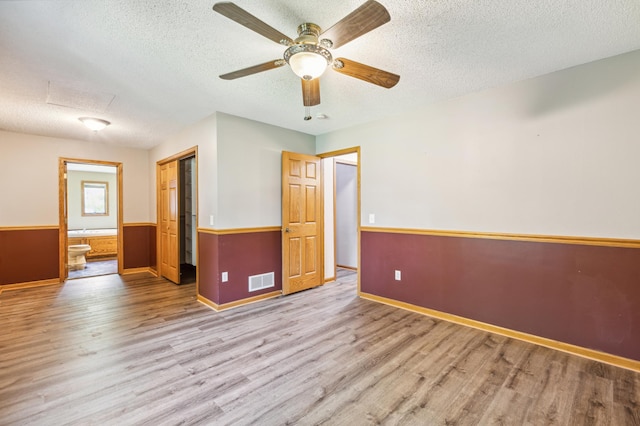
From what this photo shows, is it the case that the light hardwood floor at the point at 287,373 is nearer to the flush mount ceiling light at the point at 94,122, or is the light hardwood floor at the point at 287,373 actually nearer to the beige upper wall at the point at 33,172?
the beige upper wall at the point at 33,172

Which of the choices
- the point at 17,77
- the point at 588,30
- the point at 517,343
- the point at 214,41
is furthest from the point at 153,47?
the point at 517,343

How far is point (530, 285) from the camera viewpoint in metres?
2.72

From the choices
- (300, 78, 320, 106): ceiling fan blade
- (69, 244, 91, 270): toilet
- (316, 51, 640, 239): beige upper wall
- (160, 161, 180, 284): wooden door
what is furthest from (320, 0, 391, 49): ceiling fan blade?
(69, 244, 91, 270): toilet

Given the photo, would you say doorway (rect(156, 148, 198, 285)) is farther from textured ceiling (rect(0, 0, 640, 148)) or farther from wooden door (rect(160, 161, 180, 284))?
textured ceiling (rect(0, 0, 640, 148))

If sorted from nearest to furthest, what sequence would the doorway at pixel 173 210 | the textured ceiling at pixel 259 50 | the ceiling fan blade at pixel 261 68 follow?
the textured ceiling at pixel 259 50 → the ceiling fan blade at pixel 261 68 → the doorway at pixel 173 210

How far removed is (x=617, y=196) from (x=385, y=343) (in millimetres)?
2281

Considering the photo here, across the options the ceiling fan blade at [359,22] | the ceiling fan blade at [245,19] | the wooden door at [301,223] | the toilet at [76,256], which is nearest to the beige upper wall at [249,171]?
the wooden door at [301,223]

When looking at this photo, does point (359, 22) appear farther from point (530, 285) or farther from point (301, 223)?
point (301, 223)

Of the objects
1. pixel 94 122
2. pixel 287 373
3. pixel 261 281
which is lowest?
pixel 287 373

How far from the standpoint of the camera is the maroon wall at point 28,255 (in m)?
4.49

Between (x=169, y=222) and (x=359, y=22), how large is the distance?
4.60 m

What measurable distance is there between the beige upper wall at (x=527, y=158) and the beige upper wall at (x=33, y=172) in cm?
531

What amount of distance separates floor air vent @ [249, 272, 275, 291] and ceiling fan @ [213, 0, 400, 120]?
255cm

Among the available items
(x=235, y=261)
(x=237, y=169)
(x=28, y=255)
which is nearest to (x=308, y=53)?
(x=237, y=169)
